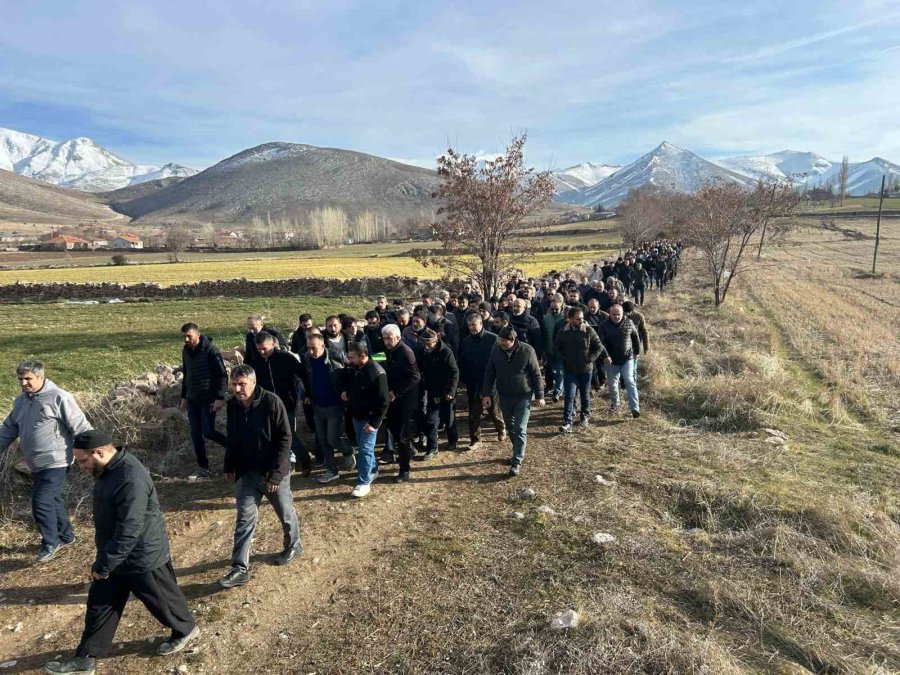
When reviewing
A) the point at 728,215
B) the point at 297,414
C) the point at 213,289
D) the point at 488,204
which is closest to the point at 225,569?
the point at 297,414

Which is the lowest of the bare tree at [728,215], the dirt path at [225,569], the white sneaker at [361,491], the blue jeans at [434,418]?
the dirt path at [225,569]

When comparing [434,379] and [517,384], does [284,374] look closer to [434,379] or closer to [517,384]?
[434,379]

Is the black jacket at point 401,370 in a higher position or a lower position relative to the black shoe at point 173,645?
higher

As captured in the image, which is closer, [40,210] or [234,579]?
[234,579]

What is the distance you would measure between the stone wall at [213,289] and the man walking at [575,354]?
2337cm

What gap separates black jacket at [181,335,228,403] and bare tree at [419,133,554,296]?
8918 mm

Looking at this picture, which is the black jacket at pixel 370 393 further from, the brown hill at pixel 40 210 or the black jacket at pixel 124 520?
the brown hill at pixel 40 210

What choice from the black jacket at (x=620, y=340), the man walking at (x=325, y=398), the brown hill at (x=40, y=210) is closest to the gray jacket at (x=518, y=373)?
the man walking at (x=325, y=398)

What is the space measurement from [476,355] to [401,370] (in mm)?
1666

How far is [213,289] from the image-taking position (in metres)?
31.7

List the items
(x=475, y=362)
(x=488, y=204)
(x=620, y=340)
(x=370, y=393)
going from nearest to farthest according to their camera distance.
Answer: (x=370, y=393)
(x=475, y=362)
(x=620, y=340)
(x=488, y=204)

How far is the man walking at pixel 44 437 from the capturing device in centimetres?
481

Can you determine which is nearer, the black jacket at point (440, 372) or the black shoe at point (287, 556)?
the black shoe at point (287, 556)

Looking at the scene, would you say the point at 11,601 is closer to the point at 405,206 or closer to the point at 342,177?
the point at 405,206
